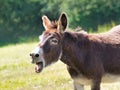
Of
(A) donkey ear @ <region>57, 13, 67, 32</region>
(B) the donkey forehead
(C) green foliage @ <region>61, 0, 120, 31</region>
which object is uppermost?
(C) green foliage @ <region>61, 0, 120, 31</region>

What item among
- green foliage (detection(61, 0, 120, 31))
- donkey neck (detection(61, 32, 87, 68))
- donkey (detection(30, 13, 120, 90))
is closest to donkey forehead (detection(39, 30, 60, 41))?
donkey (detection(30, 13, 120, 90))

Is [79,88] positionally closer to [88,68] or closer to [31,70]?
[88,68]

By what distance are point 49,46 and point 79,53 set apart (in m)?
0.74

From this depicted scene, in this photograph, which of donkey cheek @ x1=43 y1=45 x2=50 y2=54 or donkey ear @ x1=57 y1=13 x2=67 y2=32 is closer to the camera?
donkey cheek @ x1=43 y1=45 x2=50 y2=54

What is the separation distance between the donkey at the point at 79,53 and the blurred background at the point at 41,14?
32350 mm

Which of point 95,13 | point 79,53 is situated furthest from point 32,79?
point 95,13

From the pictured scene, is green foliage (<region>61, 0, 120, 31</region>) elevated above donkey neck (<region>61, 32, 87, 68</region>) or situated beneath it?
elevated above

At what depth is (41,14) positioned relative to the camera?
168 feet

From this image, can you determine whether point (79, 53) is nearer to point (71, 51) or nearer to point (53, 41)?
point (71, 51)

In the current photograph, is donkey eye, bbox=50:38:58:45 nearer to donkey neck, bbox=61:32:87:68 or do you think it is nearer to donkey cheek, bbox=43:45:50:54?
donkey cheek, bbox=43:45:50:54

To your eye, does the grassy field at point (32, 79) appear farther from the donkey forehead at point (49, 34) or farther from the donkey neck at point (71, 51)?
the donkey forehead at point (49, 34)

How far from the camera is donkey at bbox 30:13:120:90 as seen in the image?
9.21 meters

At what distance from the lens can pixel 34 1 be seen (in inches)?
2069

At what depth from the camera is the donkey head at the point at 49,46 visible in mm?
8991
